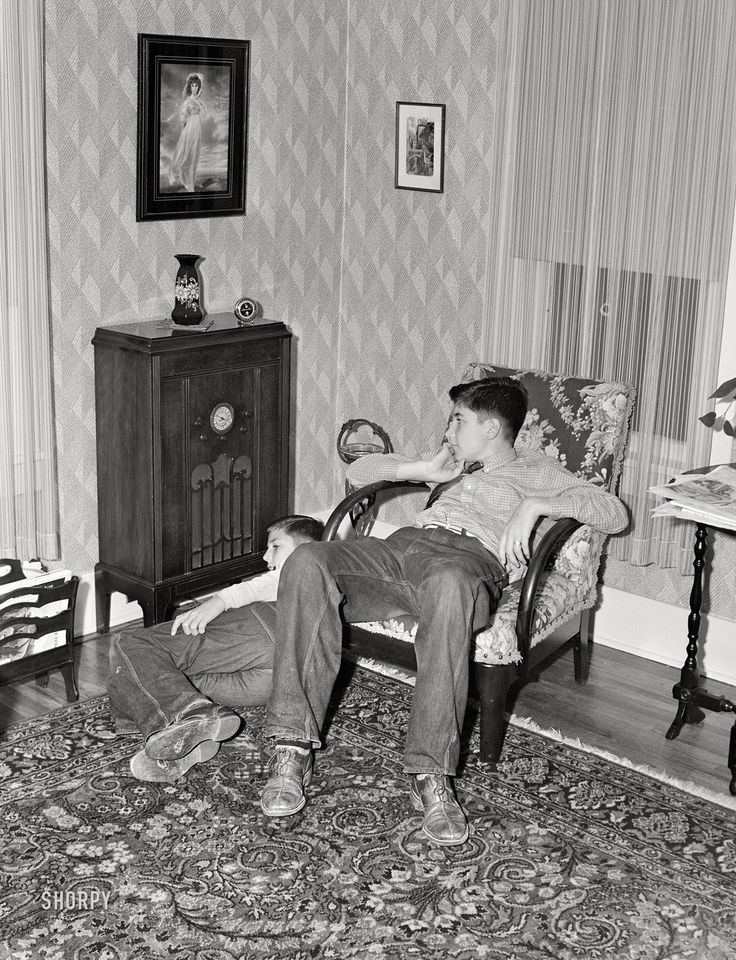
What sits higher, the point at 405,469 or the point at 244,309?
the point at 244,309

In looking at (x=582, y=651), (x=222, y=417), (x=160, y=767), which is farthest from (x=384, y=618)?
(x=222, y=417)

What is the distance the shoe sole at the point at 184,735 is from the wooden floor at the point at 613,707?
62cm

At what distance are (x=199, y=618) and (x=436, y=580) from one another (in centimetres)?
78

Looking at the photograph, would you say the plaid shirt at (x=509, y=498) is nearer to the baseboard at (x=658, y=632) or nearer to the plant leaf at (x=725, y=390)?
the plant leaf at (x=725, y=390)

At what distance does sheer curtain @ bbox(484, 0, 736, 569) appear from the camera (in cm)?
384

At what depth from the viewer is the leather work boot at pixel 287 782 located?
10.2ft

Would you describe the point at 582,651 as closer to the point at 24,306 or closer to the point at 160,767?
the point at 160,767

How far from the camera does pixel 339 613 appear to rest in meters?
3.38

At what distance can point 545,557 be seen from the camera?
135 inches

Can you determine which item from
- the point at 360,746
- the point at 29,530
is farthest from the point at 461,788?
the point at 29,530

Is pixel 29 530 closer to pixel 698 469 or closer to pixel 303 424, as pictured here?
pixel 303 424

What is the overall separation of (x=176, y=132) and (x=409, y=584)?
1.93m

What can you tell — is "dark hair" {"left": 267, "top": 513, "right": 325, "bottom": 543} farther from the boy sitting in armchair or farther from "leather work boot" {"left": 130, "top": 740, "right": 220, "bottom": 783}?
"leather work boot" {"left": 130, "top": 740, "right": 220, "bottom": 783}

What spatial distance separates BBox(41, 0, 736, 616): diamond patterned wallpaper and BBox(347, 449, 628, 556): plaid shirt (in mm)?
818
